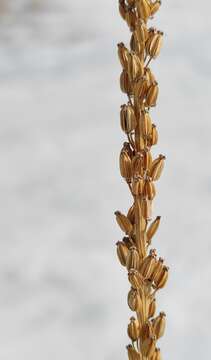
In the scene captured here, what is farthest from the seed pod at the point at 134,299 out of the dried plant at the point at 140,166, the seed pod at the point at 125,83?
the seed pod at the point at 125,83

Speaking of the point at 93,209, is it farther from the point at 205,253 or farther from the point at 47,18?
the point at 47,18

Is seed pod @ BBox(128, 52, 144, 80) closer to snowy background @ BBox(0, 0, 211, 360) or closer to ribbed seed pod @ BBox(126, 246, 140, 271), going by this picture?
ribbed seed pod @ BBox(126, 246, 140, 271)

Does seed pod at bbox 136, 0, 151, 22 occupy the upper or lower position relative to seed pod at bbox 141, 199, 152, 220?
upper

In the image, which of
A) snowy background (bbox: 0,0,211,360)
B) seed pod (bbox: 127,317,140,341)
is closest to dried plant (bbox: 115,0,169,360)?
seed pod (bbox: 127,317,140,341)

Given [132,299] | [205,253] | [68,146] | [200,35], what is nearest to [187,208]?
[205,253]

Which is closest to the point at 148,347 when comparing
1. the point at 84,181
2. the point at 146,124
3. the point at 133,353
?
the point at 133,353

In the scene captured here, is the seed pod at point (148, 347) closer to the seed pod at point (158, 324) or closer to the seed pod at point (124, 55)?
the seed pod at point (158, 324)
